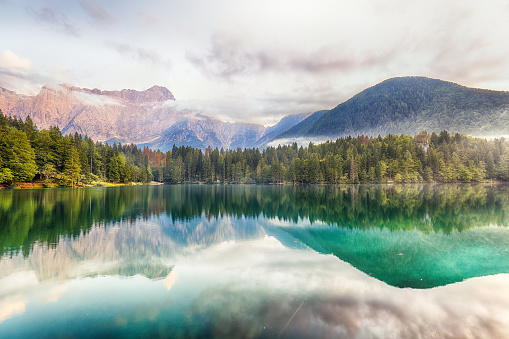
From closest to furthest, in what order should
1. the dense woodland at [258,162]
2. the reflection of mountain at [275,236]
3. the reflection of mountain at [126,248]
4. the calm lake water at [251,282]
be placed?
the calm lake water at [251,282], the reflection of mountain at [126,248], the reflection of mountain at [275,236], the dense woodland at [258,162]

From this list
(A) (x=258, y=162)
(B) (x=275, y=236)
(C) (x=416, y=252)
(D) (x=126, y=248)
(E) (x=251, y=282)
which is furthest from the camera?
(A) (x=258, y=162)

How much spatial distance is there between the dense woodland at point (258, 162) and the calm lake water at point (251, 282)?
2790 inches

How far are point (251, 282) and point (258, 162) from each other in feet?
589

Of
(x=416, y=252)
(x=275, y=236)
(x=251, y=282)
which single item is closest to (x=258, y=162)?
(x=275, y=236)

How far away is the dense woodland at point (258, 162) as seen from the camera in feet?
253

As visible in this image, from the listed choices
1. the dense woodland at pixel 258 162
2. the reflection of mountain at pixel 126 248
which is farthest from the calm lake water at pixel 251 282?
the dense woodland at pixel 258 162

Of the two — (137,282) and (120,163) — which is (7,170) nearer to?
(120,163)

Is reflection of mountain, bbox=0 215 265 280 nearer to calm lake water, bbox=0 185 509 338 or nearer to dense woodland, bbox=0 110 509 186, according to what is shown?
calm lake water, bbox=0 185 509 338

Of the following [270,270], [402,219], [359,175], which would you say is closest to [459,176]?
[359,175]

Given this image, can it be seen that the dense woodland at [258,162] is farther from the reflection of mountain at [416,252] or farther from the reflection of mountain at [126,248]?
the reflection of mountain at [416,252]

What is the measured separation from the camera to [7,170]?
63188mm

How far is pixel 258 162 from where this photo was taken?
190875mm

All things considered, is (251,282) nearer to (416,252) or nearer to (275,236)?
(275,236)

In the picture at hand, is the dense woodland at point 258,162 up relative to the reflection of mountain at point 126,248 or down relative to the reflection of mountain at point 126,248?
up
